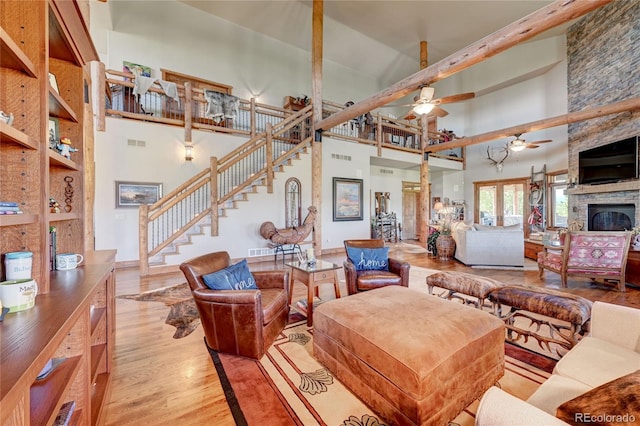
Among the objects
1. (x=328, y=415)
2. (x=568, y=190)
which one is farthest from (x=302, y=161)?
(x=568, y=190)

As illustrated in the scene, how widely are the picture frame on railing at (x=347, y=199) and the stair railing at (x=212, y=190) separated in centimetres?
150

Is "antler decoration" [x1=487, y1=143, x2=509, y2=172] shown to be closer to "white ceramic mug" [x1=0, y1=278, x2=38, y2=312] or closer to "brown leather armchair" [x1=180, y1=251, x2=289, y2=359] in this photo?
"brown leather armchair" [x1=180, y1=251, x2=289, y2=359]

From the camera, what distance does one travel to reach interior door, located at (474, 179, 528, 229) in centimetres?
945

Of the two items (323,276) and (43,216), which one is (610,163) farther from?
(43,216)

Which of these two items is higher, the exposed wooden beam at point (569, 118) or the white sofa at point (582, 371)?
the exposed wooden beam at point (569, 118)

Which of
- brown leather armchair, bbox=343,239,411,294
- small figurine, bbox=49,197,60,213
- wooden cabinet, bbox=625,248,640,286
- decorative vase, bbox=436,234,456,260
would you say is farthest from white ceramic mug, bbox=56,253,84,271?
wooden cabinet, bbox=625,248,640,286

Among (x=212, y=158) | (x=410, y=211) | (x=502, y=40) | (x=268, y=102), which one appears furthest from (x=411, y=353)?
(x=410, y=211)

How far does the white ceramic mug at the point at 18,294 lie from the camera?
3.41 feet

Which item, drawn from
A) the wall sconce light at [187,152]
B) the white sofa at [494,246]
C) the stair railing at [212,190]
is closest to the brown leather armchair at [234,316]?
the stair railing at [212,190]

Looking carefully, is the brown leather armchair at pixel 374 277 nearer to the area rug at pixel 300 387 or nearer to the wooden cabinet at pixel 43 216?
the area rug at pixel 300 387

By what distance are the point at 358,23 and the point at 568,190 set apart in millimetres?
7412

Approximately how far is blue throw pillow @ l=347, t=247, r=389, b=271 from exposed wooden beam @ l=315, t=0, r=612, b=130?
2835 mm

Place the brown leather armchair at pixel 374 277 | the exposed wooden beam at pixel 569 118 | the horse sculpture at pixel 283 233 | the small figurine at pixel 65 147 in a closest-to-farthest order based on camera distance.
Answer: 1. the small figurine at pixel 65 147
2. the brown leather armchair at pixel 374 277
3. the exposed wooden beam at pixel 569 118
4. the horse sculpture at pixel 283 233

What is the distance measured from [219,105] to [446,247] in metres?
6.33
